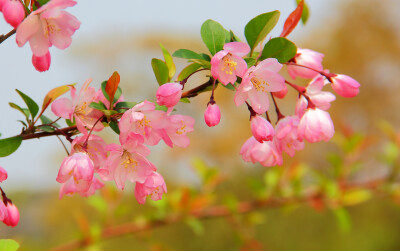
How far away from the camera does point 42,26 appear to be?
571mm

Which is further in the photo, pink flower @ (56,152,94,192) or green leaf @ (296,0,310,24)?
green leaf @ (296,0,310,24)

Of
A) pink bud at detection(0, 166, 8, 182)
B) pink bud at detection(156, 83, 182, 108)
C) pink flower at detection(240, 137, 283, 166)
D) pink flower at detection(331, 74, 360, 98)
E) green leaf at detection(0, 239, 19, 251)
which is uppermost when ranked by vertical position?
pink bud at detection(156, 83, 182, 108)

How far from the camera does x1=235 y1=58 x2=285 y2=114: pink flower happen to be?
1.95 ft

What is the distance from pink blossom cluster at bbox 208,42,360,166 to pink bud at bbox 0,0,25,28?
9.6 inches

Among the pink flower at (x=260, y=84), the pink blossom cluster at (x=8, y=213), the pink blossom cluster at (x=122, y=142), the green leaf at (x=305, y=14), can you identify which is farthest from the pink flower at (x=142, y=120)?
the green leaf at (x=305, y=14)

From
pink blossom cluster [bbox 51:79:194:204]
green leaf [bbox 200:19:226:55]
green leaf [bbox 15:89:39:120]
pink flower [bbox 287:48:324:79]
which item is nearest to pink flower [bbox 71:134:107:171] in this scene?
pink blossom cluster [bbox 51:79:194:204]

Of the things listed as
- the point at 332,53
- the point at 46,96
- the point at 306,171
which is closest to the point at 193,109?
the point at 332,53

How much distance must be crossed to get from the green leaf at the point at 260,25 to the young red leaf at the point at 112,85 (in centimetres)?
20

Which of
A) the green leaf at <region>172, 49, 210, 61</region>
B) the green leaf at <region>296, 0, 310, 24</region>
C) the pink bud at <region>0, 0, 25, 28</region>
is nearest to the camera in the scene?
the pink bud at <region>0, 0, 25, 28</region>

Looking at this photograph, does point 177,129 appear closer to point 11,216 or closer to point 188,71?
point 188,71

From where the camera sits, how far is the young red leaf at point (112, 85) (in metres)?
0.62

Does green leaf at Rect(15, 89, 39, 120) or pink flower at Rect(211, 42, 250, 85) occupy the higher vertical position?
pink flower at Rect(211, 42, 250, 85)

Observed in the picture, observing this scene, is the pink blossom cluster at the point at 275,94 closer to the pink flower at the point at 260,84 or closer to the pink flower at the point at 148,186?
the pink flower at the point at 260,84

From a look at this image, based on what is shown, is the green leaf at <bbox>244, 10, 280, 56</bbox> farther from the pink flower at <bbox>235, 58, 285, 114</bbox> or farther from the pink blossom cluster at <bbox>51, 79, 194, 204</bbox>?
the pink blossom cluster at <bbox>51, 79, 194, 204</bbox>
